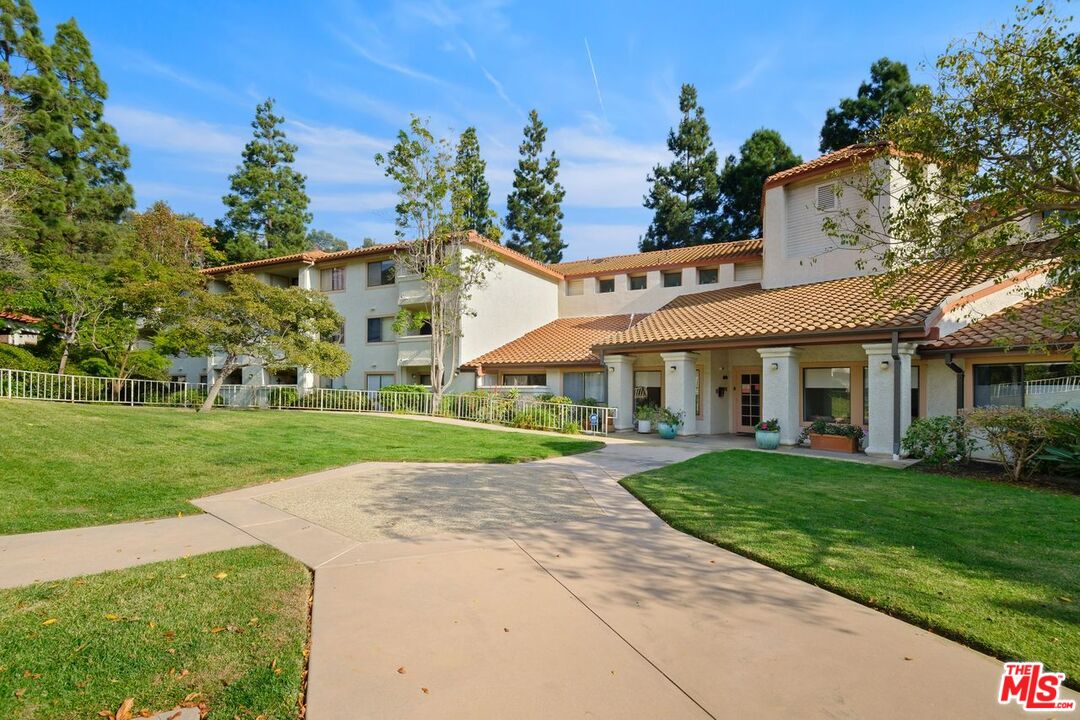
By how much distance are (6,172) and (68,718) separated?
76.1ft

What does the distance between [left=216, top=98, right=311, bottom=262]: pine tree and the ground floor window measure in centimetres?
2580

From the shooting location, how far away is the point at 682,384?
16328 mm

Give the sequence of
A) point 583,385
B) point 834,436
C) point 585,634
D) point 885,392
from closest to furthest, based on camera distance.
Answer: point 585,634, point 885,392, point 834,436, point 583,385

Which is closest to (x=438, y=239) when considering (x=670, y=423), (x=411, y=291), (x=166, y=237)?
(x=411, y=291)

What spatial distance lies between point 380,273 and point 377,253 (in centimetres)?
100

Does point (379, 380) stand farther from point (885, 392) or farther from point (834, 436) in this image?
point (885, 392)

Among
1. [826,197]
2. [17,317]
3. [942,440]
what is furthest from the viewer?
[17,317]

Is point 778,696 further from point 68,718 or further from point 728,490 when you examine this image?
point 728,490

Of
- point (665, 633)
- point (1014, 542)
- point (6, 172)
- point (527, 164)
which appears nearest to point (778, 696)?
point (665, 633)

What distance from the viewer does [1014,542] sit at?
537 centimetres

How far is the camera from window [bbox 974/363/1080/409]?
433 inches

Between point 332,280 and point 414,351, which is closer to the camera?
point 414,351

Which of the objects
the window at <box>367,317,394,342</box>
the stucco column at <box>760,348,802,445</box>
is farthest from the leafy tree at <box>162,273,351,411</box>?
the stucco column at <box>760,348,802,445</box>

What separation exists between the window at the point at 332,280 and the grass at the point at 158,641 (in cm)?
2374
